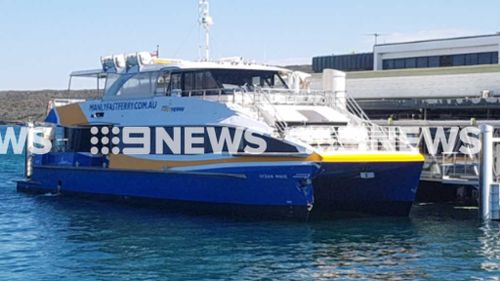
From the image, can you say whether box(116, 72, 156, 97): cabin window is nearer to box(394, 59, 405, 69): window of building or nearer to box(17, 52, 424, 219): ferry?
box(17, 52, 424, 219): ferry

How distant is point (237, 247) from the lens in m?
17.3

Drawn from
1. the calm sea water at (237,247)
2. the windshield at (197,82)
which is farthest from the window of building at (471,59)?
the windshield at (197,82)

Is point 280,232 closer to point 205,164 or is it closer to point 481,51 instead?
point 205,164

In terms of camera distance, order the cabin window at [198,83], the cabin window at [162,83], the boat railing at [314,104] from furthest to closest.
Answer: the cabin window at [162,83] → the cabin window at [198,83] → the boat railing at [314,104]

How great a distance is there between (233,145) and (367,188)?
355cm

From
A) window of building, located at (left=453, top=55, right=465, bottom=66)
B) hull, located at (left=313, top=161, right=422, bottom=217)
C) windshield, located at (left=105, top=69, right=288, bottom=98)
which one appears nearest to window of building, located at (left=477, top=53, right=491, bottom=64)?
window of building, located at (left=453, top=55, right=465, bottom=66)

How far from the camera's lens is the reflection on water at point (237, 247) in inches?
596

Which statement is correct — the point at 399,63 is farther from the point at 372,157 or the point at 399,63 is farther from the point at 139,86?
the point at 372,157

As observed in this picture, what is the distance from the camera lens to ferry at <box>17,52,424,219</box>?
19.9 metres

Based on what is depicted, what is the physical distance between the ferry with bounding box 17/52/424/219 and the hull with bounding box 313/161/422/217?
3 centimetres

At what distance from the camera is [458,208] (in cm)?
2394

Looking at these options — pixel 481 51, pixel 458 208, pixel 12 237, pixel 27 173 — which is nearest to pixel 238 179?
pixel 12 237

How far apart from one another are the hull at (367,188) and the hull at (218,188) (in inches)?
26.8

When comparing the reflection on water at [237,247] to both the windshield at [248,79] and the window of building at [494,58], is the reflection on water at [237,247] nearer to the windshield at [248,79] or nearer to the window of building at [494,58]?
the windshield at [248,79]
